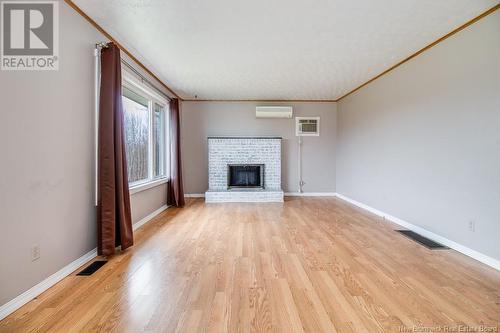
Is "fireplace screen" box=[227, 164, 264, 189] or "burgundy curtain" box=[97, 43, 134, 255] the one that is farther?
"fireplace screen" box=[227, 164, 264, 189]

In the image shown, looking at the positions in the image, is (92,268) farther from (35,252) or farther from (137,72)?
(137,72)

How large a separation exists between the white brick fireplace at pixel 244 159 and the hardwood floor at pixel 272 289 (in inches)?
109

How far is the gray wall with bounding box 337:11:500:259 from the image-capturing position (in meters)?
2.36

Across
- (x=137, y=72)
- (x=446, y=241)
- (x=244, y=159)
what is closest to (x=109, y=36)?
(x=137, y=72)

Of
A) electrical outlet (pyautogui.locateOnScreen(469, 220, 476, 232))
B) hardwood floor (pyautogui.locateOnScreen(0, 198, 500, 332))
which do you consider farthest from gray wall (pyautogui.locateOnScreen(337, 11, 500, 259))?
hardwood floor (pyautogui.locateOnScreen(0, 198, 500, 332))

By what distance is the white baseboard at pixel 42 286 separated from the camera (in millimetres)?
1610

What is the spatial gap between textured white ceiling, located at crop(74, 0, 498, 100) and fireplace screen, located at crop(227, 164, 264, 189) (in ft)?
7.76

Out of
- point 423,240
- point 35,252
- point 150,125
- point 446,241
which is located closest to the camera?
point 35,252

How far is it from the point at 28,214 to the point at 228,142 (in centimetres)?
444

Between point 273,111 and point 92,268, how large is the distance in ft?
15.6

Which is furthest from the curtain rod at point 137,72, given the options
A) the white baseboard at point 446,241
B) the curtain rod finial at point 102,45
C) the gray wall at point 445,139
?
the white baseboard at point 446,241

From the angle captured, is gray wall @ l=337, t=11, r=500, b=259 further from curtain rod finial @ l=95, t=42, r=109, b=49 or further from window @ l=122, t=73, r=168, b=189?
window @ l=122, t=73, r=168, b=189

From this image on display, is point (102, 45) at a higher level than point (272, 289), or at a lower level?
higher

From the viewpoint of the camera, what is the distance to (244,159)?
6.02 metres
